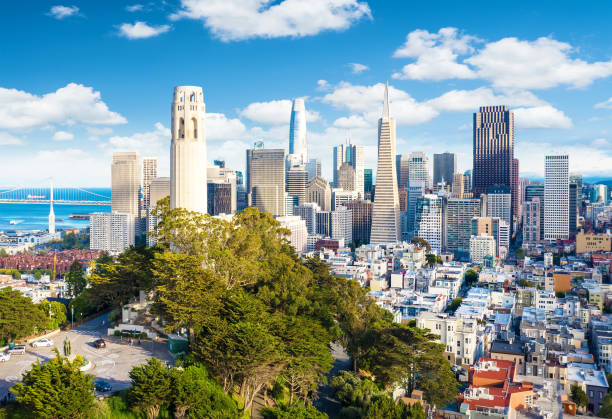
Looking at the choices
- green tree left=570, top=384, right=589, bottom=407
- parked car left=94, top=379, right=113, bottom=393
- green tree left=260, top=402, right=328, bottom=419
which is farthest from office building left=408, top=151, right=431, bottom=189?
parked car left=94, top=379, right=113, bottom=393

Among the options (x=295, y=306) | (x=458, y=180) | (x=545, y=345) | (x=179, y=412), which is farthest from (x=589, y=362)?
(x=458, y=180)

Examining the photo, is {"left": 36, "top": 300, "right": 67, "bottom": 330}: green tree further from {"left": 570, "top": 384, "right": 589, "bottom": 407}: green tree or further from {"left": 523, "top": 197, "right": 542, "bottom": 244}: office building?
{"left": 523, "top": 197, "right": 542, "bottom": 244}: office building

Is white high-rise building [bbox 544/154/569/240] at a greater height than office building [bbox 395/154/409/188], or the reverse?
office building [bbox 395/154/409/188]

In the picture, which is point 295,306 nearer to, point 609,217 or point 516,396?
point 516,396

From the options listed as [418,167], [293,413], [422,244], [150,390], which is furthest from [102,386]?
[418,167]

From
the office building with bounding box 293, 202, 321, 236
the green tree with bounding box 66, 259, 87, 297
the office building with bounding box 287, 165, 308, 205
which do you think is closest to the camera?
the green tree with bounding box 66, 259, 87, 297

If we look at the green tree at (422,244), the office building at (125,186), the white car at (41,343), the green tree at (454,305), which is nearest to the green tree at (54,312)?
the white car at (41,343)
